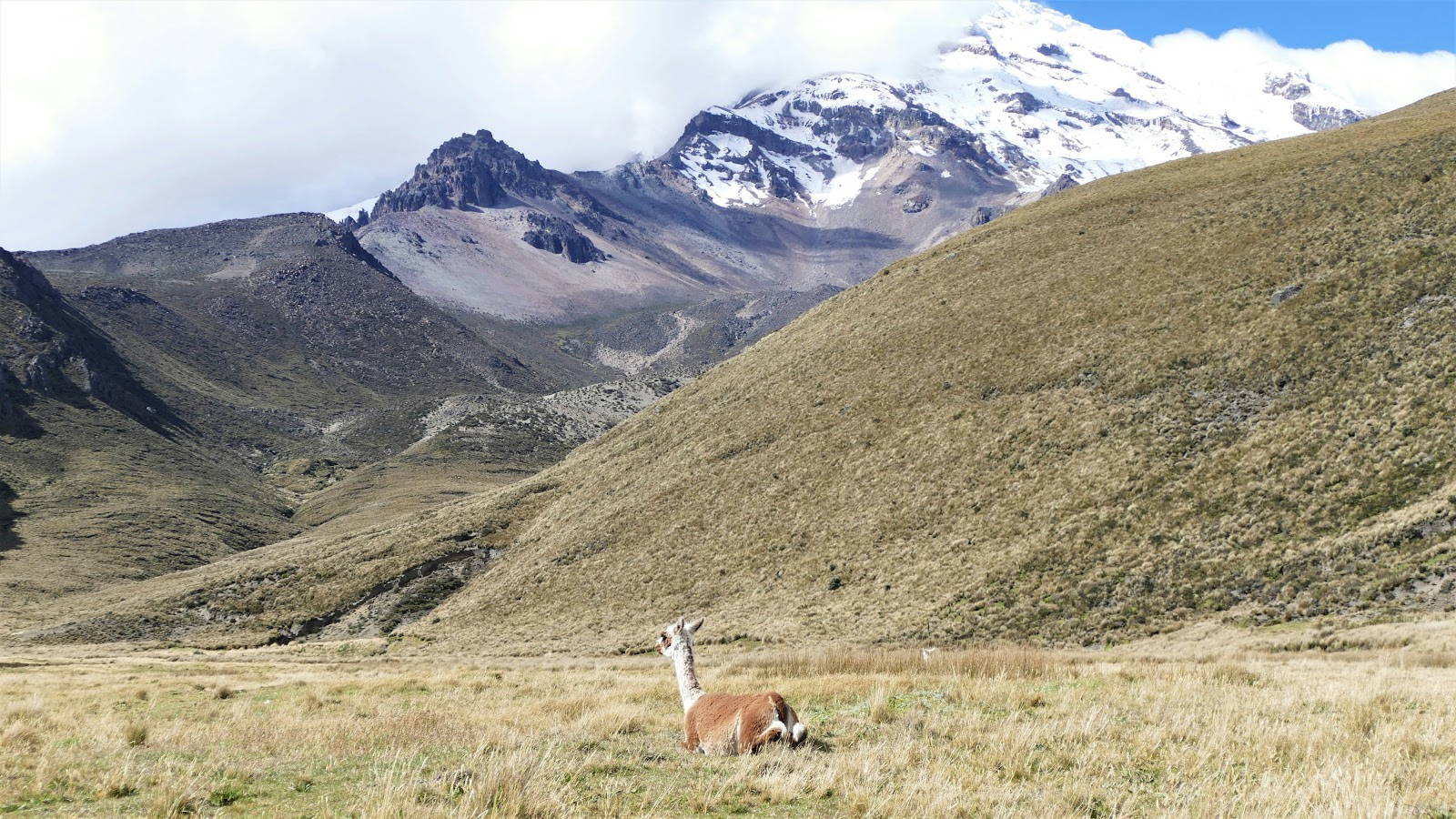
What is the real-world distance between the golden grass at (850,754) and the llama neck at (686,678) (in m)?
0.81

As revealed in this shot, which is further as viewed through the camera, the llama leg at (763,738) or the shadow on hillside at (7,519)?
the shadow on hillside at (7,519)

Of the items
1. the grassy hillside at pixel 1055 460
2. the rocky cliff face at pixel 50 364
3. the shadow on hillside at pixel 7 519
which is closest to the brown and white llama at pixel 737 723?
the grassy hillside at pixel 1055 460

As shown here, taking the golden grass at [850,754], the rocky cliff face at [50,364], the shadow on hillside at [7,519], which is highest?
the rocky cliff face at [50,364]

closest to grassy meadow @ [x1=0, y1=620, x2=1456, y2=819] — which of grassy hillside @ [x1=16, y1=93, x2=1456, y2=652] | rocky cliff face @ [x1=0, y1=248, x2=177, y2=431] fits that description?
grassy hillside @ [x1=16, y1=93, x2=1456, y2=652]

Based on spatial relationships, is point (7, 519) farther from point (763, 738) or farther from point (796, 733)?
point (796, 733)

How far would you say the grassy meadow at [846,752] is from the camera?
27.2 feet

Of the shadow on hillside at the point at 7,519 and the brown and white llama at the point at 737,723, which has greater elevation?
the brown and white llama at the point at 737,723

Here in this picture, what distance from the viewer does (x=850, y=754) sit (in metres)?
10.2

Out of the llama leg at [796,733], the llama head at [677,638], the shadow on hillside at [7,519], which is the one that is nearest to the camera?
the llama leg at [796,733]

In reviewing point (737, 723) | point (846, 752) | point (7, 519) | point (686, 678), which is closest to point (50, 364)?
point (7, 519)

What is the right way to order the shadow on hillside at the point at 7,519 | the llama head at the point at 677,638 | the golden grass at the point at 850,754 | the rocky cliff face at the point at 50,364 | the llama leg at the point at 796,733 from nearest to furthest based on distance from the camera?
the golden grass at the point at 850,754 → the llama leg at the point at 796,733 → the llama head at the point at 677,638 → the shadow on hillside at the point at 7,519 → the rocky cliff face at the point at 50,364

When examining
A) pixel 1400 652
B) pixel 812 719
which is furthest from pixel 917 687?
pixel 1400 652

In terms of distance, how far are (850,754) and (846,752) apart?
28 cm

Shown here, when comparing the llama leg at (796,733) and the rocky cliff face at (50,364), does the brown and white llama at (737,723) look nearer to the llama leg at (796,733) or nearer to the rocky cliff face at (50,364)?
the llama leg at (796,733)
